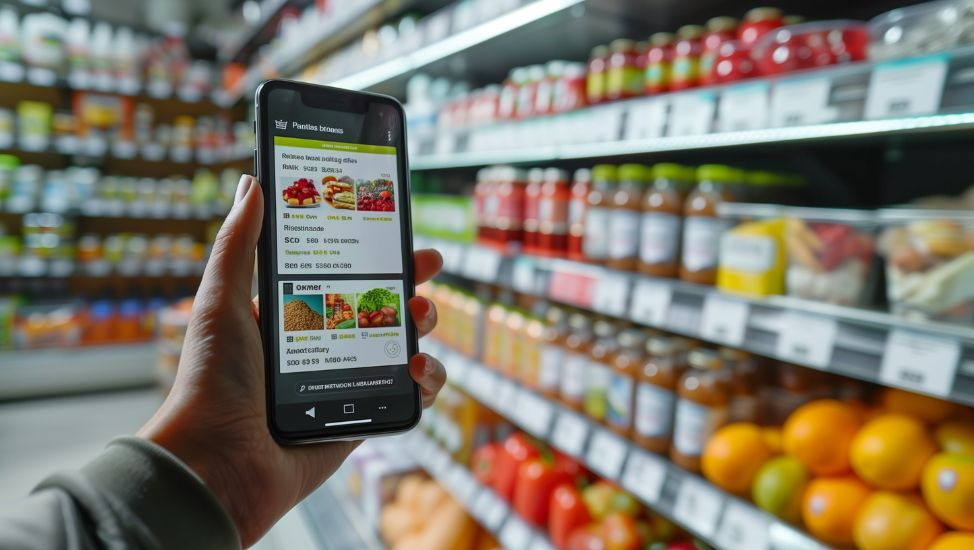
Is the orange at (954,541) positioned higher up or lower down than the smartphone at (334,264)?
lower down

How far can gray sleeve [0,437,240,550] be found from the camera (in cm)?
46

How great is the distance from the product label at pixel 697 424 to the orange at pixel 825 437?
0.15 metres

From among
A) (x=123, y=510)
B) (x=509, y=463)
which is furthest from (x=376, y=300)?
(x=509, y=463)

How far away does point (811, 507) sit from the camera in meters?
0.93

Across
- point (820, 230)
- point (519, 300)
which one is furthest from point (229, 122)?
point (820, 230)

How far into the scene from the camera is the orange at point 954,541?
767 millimetres

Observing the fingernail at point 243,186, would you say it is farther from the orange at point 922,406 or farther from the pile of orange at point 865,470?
the orange at point 922,406

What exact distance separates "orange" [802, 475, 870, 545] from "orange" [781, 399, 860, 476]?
28 millimetres

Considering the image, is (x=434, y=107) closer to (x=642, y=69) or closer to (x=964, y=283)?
(x=642, y=69)

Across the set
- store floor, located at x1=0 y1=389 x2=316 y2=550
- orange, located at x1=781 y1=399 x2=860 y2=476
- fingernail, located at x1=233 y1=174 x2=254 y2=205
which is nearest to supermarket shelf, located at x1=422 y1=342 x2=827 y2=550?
orange, located at x1=781 y1=399 x2=860 y2=476

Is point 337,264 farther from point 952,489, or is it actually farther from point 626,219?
point 952,489

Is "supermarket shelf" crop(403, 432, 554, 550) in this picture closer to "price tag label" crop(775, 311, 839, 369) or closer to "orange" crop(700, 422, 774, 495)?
"orange" crop(700, 422, 774, 495)

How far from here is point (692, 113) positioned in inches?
42.8

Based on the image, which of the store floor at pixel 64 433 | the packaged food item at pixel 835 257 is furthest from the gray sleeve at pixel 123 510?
the store floor at pixel 64 433
